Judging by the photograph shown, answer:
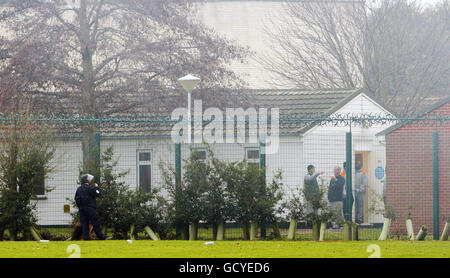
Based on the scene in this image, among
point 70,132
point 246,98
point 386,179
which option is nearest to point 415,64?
point 246,98

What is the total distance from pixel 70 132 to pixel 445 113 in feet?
27.1

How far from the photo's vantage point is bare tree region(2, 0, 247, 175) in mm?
18844

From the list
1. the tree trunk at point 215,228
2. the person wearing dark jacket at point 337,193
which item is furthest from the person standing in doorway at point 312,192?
the tree trunk at point 215,228

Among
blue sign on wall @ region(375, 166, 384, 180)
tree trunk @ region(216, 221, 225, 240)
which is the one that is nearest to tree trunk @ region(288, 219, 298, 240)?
tree trunk @ region(216, 221, 225, 240)

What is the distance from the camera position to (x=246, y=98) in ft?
66.4

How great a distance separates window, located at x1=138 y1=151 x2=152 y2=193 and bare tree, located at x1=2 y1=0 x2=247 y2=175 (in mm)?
4012

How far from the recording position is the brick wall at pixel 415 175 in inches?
576

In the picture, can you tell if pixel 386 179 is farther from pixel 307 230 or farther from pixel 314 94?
pixel 314 94

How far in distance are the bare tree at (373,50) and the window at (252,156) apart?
1415 centimetres

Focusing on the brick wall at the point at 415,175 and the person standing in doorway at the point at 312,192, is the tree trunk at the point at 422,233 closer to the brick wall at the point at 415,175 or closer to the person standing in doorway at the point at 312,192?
the brick wall at the point at 415,175

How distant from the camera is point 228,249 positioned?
12164 millimetres

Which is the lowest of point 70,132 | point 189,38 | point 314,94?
point 70,132

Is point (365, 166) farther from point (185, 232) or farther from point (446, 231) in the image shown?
point (185, 232)
